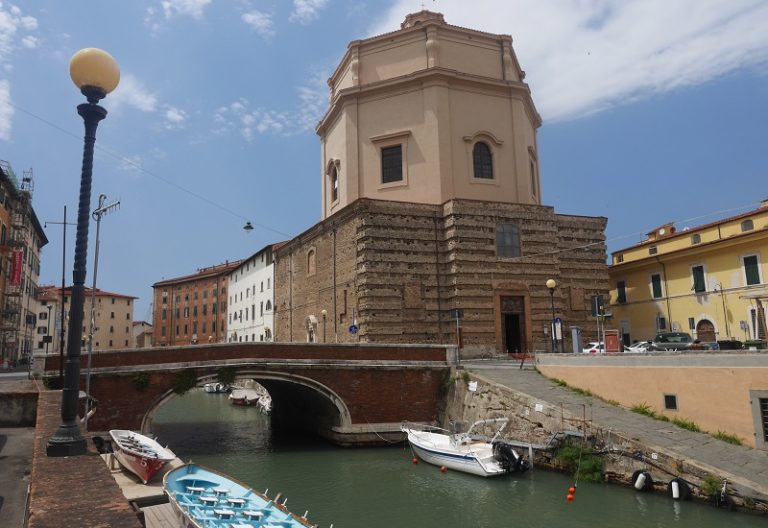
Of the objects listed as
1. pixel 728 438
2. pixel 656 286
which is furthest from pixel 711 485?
pixel 656 286

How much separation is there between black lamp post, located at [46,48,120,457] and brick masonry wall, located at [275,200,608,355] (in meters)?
20.1

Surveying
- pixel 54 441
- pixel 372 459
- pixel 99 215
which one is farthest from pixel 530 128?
pixel 54 441

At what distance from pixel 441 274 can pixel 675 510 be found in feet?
55.1

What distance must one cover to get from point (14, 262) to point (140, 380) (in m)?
31.0

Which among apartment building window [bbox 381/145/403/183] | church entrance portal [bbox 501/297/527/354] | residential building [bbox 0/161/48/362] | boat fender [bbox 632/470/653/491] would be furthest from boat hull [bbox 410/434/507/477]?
residential building [bbox 0/161/48/362]

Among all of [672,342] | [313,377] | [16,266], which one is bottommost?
[313,377]

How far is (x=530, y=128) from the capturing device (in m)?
35.8

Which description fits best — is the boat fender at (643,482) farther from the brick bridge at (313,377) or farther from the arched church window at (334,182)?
the arched church window at (334,182)

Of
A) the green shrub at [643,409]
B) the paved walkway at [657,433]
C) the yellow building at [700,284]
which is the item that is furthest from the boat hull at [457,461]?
the yellow building at [700,284]

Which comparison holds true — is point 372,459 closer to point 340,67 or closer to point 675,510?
point 675,510

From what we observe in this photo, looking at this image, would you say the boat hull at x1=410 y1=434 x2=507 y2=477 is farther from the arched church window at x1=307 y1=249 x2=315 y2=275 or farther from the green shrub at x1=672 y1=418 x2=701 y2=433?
the arched church window at x1=307 y1=249 x2=315 y2=275

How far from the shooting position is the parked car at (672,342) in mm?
25859

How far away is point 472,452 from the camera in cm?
1883

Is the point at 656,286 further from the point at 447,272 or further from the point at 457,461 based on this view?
the point at 457,461
